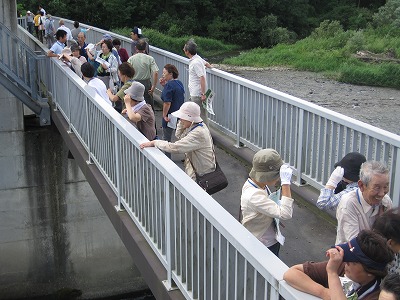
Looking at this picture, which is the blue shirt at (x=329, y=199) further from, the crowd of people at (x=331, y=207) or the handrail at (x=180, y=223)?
the handrail at (x=180, y=223)

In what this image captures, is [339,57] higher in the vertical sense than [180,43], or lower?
higher

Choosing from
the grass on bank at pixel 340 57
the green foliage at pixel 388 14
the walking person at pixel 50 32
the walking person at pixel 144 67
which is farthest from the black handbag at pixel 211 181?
the green foliage at pixel 388 14

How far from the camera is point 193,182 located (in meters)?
4.23

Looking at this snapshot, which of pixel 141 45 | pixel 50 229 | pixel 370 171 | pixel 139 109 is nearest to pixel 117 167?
pixel 139 109

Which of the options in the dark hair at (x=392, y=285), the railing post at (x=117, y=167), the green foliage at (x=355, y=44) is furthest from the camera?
the green foliage at (x=355, y=44)

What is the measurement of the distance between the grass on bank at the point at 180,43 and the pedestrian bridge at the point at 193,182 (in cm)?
4210

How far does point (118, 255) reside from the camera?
15.9 metres

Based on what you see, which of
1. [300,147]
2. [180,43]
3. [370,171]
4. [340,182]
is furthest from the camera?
[180,43]

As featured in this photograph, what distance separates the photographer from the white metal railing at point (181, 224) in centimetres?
325

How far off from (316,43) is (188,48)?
36.0 meters

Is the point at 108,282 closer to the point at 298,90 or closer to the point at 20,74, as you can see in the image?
the point at 20,74

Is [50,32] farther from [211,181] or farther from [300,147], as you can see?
[211,181]

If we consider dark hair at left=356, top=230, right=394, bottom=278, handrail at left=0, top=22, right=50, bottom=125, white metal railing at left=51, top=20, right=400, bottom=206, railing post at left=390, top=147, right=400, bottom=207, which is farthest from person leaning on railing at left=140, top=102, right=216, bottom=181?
handrail at left=0, top=22, right=50, bottom=125

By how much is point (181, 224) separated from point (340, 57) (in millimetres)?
34183
